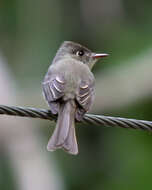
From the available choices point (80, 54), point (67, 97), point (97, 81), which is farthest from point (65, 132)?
point (97, 81)

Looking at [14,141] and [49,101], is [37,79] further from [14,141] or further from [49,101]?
[49,101]

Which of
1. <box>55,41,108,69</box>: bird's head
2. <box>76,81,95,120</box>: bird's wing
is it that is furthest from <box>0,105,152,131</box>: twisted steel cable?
<box>55,41,108,69</box>: bird's head

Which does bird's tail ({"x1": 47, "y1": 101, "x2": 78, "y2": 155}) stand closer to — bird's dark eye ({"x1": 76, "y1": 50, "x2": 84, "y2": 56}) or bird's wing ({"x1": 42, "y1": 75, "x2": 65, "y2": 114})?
bird's wing ({"x1": 42, "y1": 75, "x2": 65, "y2": 114})

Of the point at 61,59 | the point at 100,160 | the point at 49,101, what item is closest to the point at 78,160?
the point at 100,160

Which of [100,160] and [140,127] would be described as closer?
[140,127]

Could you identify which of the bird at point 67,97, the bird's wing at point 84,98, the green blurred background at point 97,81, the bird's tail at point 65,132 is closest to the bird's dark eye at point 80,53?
the bird at point 67,97

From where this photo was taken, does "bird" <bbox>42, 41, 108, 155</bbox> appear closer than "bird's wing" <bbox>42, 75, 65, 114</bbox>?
Yes
